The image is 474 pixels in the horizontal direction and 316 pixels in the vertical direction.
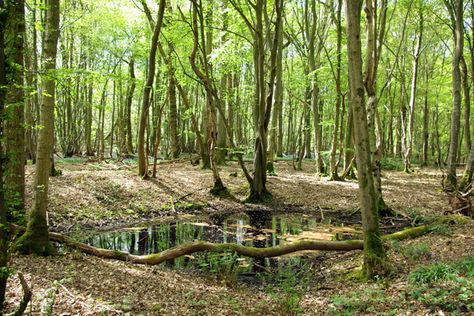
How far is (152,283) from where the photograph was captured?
6121 millimetres

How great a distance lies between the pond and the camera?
7.74 metres

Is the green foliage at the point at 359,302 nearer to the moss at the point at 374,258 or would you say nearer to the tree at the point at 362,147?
the moss at the point at 374,258

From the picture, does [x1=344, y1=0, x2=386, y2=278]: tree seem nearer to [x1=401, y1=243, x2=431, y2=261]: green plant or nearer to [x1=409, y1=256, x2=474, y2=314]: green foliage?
[x1=409, y1=256, x2=474, y2=314]: green foliage

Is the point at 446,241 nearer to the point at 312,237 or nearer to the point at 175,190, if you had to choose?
the point at 312,237

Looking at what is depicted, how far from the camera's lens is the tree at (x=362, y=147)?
590cm

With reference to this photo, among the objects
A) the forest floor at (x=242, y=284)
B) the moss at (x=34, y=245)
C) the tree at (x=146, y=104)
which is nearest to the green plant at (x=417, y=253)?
the forest floor at (x=242, y=284)

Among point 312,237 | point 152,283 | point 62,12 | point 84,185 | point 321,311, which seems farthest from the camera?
point 62,12

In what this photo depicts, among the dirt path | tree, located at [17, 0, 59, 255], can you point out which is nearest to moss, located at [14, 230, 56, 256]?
tree, located at [17, 0, 59, 255]

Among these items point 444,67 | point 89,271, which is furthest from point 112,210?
point 444,67

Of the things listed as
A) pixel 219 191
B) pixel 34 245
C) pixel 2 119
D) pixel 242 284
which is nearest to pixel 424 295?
pixel 242 284

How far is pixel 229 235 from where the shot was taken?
1009cm

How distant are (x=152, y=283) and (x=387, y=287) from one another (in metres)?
3.73

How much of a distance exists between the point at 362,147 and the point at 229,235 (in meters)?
5.23

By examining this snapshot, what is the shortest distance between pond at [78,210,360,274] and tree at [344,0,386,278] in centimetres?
228
